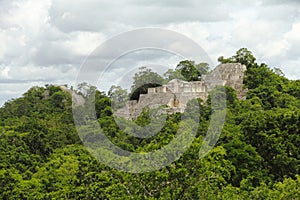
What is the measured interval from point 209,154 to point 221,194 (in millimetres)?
4942

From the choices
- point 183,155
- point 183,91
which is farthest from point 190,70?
point 183,155

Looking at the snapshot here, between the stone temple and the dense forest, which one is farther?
the stone temple

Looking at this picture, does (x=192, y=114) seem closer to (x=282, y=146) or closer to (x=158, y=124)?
(x=158, y=124)

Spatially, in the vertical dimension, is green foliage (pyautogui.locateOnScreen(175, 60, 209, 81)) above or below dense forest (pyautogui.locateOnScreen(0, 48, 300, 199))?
above

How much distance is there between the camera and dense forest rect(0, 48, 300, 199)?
63.9 feet

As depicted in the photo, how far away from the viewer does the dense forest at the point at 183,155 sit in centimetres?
1948

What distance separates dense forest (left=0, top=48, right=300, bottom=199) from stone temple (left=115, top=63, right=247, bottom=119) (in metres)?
1.06

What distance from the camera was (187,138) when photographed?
20109 mm

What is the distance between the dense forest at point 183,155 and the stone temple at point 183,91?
1057mm

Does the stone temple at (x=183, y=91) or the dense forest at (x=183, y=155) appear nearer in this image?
the dense forest at (x=183, y=155)

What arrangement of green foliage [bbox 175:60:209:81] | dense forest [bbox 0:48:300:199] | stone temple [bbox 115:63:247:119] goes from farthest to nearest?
green foliage [bbox 175:60:209:81] → stone temple [bbox 115:63:247:119] → dense forest [bbox 0:48:300:199]

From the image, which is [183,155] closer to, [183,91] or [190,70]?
A: [183,91]

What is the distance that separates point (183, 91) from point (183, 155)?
2465 centimetres

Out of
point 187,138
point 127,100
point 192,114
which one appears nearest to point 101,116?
point 127,100
